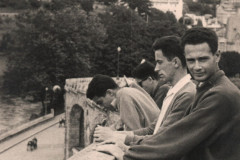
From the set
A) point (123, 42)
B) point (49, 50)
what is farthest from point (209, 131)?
point (123, 42)

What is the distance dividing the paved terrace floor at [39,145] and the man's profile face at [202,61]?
942 inches

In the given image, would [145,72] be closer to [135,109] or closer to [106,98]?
[106,98]

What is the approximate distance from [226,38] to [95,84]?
7566 cm

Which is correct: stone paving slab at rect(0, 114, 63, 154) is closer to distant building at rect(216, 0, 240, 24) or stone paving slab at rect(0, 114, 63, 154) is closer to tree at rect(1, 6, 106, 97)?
tree at rect(1, 6, 106, 97)

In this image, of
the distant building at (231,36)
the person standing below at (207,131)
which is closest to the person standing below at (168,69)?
the person standing below at (207,131)

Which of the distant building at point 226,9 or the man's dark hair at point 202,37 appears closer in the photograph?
the man's dark hair at point 202,37

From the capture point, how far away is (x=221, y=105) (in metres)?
3.12

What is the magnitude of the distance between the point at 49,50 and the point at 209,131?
39.2 m

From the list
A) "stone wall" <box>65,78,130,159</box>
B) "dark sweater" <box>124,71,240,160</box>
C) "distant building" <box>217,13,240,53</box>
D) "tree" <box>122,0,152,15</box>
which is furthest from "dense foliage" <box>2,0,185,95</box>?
"dark sweater" <box>124,71,240,160</box>

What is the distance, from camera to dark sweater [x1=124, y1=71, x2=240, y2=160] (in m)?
3.13

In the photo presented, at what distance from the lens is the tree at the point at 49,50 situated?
135ft

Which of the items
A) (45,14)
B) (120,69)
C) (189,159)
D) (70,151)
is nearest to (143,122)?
(189,159)

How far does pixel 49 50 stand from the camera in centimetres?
4172

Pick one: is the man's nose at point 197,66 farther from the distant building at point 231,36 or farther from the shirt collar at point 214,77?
the distant building at point 231,36
